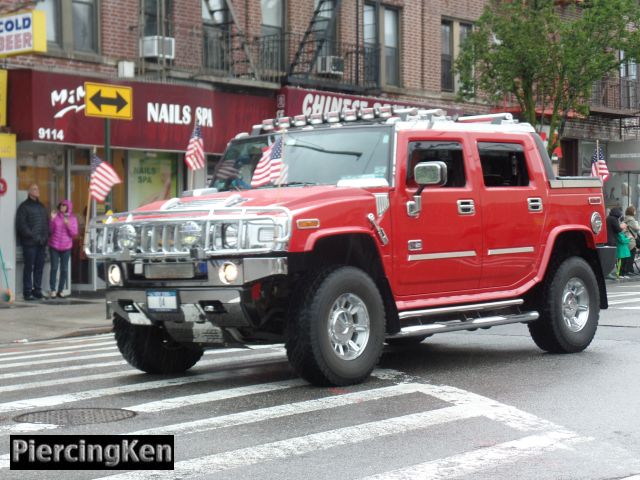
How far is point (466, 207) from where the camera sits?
10.2 meters

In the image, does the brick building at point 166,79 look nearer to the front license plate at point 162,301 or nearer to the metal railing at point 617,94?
the metal railing at point 617,94

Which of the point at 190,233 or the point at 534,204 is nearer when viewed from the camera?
the point at 190,233

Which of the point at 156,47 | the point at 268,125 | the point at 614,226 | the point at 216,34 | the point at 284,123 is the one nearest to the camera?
the point at 284,123

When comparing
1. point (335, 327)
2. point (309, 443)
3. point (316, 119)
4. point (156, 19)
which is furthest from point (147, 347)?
point (156, 19)

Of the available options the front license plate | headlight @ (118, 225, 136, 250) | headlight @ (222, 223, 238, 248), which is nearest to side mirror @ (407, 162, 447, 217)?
headlight @ (222, 223, 238, 248)

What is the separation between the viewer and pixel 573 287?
1123 centimetres

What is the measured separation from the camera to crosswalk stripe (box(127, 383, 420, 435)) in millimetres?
7387

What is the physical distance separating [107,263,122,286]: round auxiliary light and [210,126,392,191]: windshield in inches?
60.0

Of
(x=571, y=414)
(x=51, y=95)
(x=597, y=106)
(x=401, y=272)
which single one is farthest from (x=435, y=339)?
(x=597, y=106)

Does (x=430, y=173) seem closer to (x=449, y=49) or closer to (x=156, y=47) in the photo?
(x=156, y=47)

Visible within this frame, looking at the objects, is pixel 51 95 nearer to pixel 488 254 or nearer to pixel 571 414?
pixel 488 254

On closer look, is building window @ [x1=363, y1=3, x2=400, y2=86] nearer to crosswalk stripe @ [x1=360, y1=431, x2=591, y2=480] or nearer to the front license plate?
the front license plate

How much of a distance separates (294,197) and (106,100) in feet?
29.6

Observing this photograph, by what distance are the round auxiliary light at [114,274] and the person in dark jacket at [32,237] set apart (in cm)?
1090
